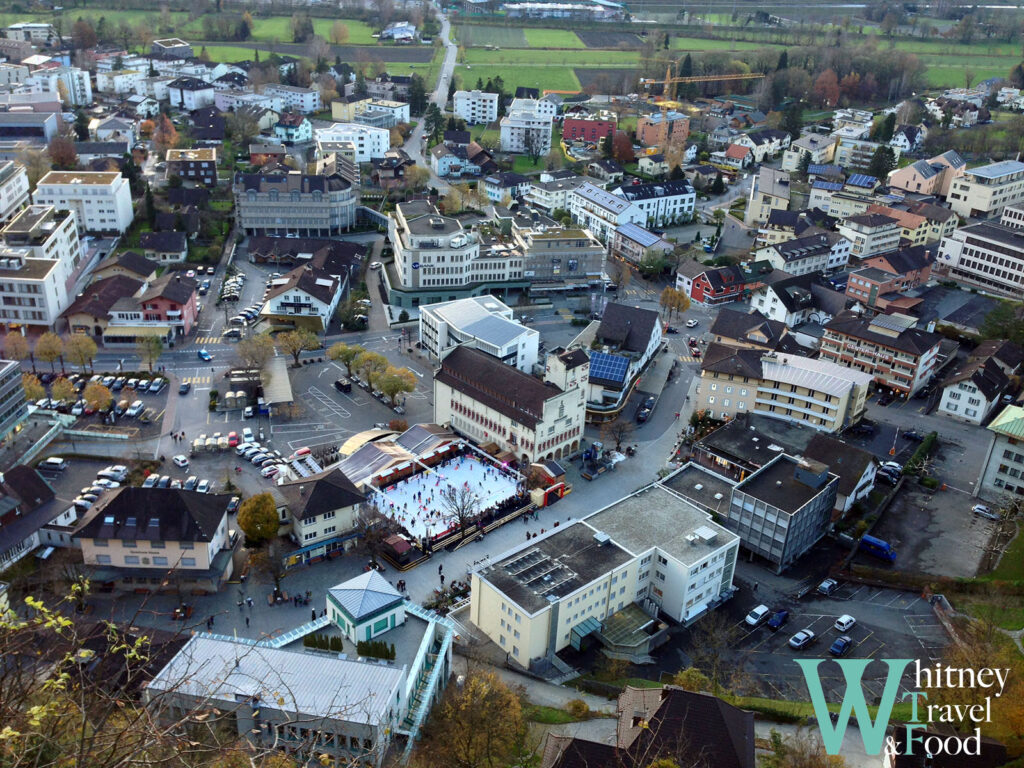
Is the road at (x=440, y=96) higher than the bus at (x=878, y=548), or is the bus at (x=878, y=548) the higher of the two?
the road at (x=440, y=96)

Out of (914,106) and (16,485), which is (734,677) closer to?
(16,485)

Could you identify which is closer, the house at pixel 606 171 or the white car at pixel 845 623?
the white car at pixel 845 623

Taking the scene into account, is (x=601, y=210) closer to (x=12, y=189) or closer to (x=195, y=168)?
(x=195, y=168)

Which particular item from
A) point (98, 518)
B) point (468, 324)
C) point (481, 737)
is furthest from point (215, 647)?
point (468, 324)

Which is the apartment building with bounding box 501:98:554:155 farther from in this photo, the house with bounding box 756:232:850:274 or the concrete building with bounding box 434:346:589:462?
the concrete building with bounding box 434:346:589:462

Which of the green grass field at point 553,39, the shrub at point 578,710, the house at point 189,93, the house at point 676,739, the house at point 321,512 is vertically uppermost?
the green grass field at point 553,39

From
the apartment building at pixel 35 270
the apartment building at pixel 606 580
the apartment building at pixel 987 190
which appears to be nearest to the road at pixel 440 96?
the apartment building at pixel 35 270

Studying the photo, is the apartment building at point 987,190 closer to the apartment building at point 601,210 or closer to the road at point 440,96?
the apartment building at point 601,210
